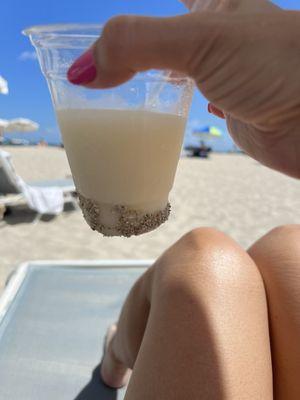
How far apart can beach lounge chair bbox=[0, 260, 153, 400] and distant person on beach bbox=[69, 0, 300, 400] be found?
0.45 meters

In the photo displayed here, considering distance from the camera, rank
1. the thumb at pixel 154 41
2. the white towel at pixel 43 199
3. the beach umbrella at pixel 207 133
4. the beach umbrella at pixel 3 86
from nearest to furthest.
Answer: the thumb at pixel 154 41, the white towel at pixel 43 199, the beach umbrella at pixel 3 86, the beach umbrella at pixel 207 133

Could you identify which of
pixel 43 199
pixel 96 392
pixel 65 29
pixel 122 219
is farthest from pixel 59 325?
pixel 43 199

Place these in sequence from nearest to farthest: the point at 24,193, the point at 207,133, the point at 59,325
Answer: the point at 59,325 < the point at 24,193 < the point at 207,133

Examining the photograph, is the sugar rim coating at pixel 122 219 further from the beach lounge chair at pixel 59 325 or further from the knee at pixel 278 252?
the beach lounge chair at pixel 59 325

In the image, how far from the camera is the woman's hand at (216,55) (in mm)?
643

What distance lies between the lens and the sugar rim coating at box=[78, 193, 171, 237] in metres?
0.91

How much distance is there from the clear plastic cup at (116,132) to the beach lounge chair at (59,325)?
1203 mm

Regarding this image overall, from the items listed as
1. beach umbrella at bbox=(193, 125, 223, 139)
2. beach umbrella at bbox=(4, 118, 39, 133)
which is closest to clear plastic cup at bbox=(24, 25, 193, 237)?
beach umbrella at bbox=(4, 118, 39, 133)

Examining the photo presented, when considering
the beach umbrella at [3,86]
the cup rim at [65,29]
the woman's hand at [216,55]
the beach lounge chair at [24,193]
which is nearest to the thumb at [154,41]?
the woman's hand at [216,55]

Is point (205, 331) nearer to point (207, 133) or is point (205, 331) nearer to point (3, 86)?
point (3, 86)

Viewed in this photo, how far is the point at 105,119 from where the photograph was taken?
81 centimetres

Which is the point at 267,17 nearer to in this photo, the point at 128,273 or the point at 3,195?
the point at 128,273

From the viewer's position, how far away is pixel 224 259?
1218 mm

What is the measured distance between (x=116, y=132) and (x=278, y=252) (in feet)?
2.40
